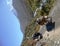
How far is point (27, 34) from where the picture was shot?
11.9 meters

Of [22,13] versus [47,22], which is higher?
[22,13]

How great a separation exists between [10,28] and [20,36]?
Result: 1.26 m

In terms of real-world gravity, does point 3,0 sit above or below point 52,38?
above

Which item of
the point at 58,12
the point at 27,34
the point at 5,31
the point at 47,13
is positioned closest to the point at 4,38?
the point at 5,31

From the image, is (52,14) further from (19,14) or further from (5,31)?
(5,31)

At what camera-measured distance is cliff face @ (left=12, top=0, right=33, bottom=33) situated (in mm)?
13287

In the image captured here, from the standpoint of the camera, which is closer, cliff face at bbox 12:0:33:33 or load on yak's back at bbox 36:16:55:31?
load on yak's back at bbox 36:16:55:31

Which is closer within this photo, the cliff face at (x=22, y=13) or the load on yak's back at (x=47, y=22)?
the load on yak's back at (x=47, y=22)

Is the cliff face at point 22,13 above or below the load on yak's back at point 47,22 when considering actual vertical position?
above

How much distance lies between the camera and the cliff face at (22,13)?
43.6 ft

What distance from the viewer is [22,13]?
45.2ft

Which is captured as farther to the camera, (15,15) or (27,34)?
(15,15)

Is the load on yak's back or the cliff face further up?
the cliff face

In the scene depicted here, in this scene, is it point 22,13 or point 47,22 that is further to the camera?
point 22,13
